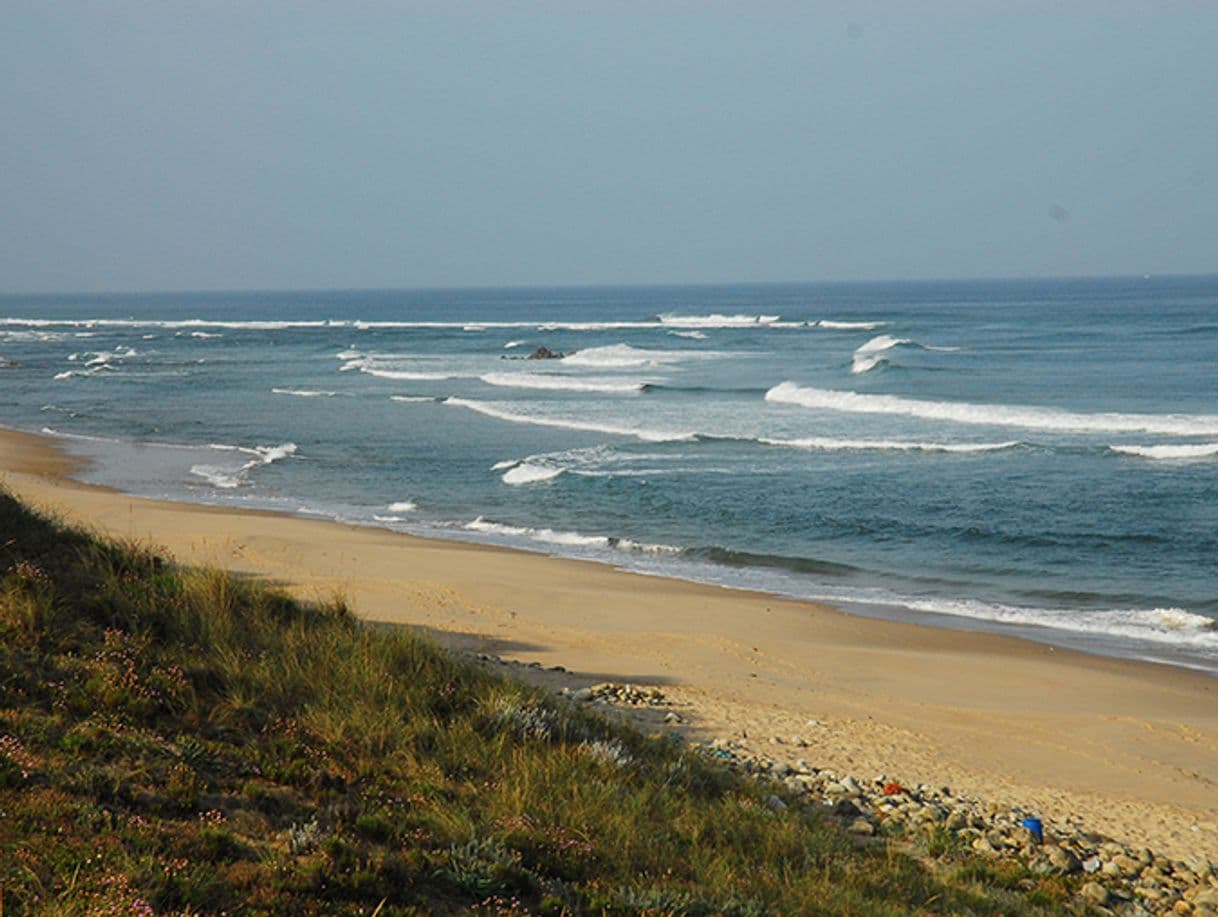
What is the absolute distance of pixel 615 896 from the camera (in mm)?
5270

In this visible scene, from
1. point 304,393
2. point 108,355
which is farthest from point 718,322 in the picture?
point 304,393

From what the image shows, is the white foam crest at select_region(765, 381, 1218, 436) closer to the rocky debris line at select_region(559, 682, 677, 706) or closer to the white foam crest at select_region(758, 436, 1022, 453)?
the white foam crest at select_region(758, 436, 1022, 453)

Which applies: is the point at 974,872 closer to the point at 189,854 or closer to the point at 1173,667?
the point at 189,854

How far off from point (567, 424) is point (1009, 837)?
2999cm

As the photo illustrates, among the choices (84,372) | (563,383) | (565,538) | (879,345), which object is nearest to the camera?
(565,538)

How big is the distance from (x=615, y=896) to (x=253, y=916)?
5.22ft

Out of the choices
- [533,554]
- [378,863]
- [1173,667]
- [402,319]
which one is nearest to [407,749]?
[378,863]

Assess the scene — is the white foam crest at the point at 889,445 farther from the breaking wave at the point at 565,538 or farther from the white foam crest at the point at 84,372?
the white foam crest at the point at 84,372

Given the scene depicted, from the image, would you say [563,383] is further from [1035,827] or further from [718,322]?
[718,322]

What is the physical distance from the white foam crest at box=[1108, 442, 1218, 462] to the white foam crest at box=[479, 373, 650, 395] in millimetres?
22284

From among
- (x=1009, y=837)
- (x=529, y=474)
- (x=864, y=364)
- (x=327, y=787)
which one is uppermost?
(x=327, y=787)

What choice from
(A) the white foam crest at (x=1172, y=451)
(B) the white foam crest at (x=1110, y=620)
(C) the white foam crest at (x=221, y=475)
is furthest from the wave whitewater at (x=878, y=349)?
(B) the white foam crest at (x=1110, y=620)

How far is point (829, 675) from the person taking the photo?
12422 millimetres

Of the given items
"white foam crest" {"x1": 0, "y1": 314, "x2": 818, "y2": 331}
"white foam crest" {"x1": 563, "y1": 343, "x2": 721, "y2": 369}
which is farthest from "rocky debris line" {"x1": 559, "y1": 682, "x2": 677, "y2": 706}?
"white foam crest" {"x1": 0, "y1": 314, "x2": 818, "y2": 331}
